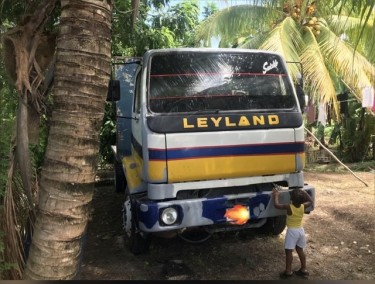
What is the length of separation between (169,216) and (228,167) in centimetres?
76

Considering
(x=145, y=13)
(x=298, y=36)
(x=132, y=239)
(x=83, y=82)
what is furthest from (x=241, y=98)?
(x=298, y=36)

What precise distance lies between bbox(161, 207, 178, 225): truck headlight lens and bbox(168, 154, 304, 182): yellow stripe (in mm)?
283

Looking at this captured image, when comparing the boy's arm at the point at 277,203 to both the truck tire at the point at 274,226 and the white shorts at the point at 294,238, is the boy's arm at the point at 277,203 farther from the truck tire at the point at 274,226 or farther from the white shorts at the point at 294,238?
the truck tire at the point at 274,226

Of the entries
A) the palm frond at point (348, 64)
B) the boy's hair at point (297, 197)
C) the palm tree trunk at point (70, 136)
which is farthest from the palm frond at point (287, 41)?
the palm tree trunk at point (70, 136)

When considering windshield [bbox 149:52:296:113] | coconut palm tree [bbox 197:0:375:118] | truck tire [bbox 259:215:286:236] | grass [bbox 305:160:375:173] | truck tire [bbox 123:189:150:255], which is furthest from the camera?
grass [bbox 305:160:375:173]

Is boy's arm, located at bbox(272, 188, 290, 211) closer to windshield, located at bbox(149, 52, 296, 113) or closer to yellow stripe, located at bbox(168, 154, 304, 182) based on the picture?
yellow stripe, located at bbox(168, 154, 304, 182)

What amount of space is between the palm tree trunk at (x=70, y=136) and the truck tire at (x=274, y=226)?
3.39 m

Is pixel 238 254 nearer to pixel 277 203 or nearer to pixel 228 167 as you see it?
pixel 277 203

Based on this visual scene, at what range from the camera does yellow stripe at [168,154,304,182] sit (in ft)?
13.4

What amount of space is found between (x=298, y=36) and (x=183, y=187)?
27.4 feet

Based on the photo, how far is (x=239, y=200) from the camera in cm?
423

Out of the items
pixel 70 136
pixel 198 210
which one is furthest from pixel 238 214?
pixel 70 136

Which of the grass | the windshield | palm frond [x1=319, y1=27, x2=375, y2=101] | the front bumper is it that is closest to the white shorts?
the front bumper

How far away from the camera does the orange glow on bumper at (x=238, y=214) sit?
416cm
